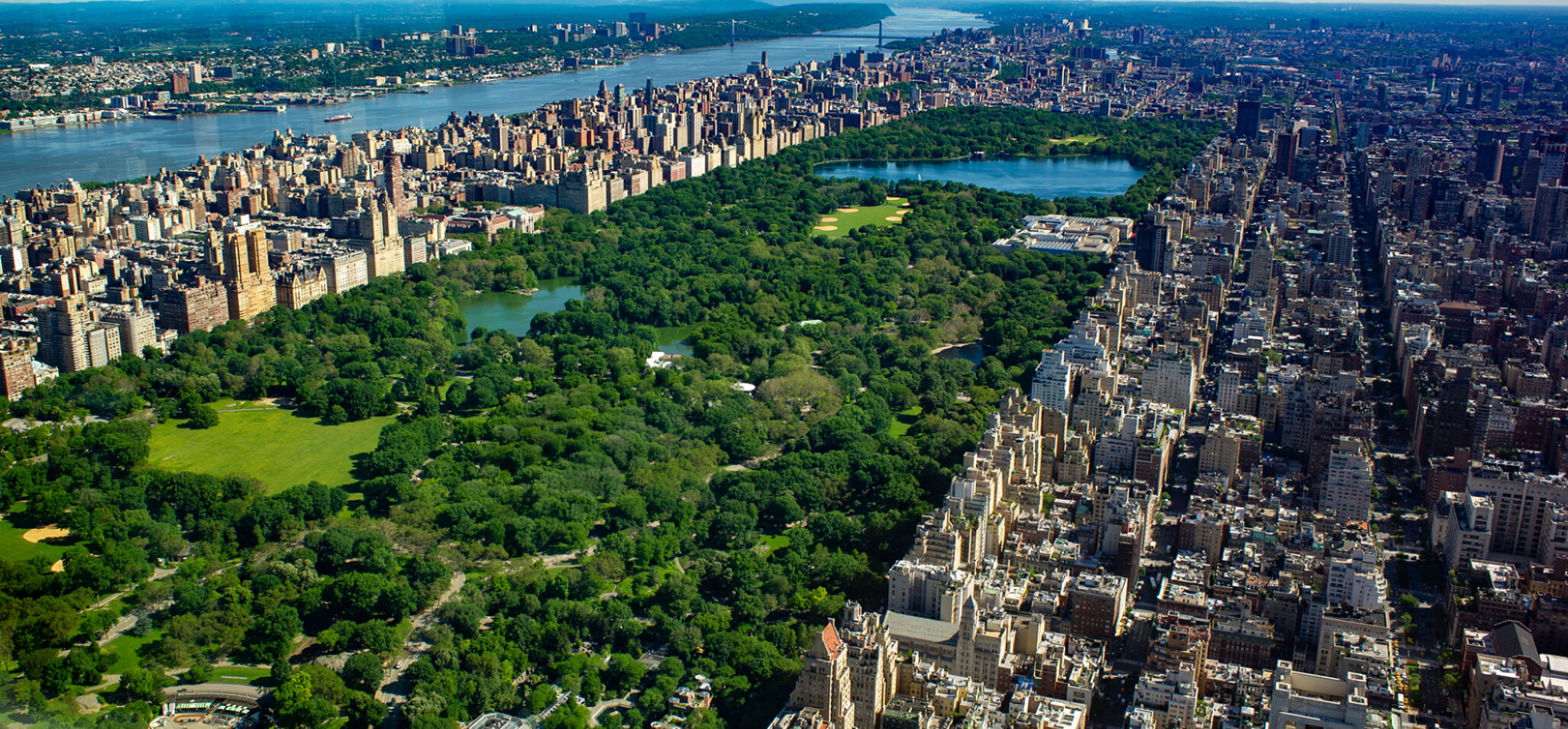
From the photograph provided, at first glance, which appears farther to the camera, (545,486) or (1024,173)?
(1024,173)

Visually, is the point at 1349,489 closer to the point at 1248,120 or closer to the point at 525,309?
the point at 525,309

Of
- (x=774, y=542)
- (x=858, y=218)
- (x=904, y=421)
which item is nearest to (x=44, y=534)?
(x=774, y=542)

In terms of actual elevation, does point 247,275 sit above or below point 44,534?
above

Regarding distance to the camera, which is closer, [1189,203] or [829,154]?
[1189,203]

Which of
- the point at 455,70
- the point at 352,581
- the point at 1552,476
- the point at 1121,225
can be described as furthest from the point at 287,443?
the point at 455,70

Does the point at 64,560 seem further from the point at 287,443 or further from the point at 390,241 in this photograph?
the point at 390,241

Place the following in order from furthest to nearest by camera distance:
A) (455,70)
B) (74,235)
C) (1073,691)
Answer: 1. (455,70)
2. (74,235)
3. (1073,691)

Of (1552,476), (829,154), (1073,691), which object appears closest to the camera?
(1073,691)
